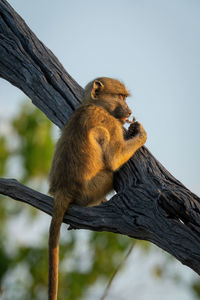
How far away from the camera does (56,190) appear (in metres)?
5.00

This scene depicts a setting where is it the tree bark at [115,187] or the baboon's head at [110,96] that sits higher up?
the baboon's head at [110,96]

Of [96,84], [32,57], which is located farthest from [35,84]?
[96,84]

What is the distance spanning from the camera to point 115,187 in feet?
17.1

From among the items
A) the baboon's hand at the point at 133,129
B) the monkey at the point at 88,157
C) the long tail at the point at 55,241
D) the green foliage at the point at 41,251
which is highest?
the baboon's hand at the point at 133,129

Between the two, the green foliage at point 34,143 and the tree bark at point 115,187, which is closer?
the tree bark at point 115,187

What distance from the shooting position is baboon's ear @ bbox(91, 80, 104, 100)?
226 inches

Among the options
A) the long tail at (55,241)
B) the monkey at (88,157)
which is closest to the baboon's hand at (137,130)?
the monkey at (88,157)

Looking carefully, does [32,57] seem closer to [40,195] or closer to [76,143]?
[76,143]

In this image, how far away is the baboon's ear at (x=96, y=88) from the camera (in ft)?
18.8

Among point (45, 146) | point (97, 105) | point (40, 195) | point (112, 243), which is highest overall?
point (97, 105)

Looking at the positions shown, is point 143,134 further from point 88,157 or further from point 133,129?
point 88,157

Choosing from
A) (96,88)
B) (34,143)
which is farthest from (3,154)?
(96,88)

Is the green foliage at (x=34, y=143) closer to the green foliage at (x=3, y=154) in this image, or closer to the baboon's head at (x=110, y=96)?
the green foliage at (x=3, y=154)

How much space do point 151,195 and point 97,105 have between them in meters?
1.71
